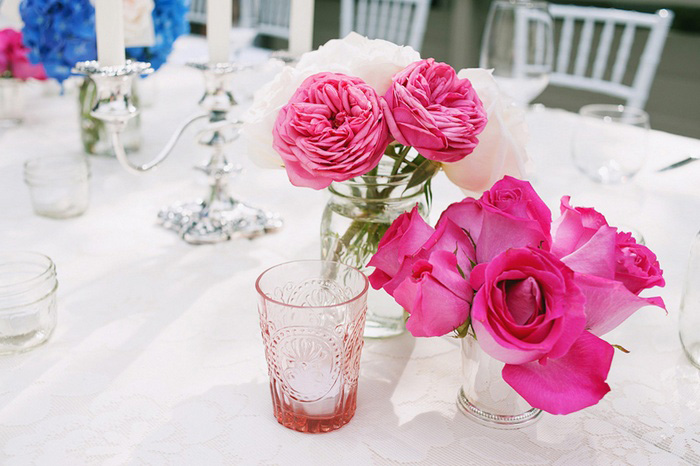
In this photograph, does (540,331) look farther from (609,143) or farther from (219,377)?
(609,143)

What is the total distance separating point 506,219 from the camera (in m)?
0.51

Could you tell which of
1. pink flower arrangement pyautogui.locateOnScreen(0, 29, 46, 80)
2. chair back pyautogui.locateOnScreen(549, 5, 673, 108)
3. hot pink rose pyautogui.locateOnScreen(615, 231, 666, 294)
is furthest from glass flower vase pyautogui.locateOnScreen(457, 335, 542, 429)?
chair back pyautogui.locateOnScreen(549, 5, 673, 108)

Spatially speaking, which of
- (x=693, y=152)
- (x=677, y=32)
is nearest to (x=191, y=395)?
(x=693, y=152)

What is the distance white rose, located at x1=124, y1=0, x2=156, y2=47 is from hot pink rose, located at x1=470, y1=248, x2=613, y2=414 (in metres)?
0.73

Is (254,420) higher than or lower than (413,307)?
lower

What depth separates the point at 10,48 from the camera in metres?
1.23

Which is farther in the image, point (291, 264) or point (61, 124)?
point (61, 124)

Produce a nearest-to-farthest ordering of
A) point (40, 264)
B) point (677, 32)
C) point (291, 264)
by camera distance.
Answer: point (291, 264) < point (40, 264) < point (677, 32)

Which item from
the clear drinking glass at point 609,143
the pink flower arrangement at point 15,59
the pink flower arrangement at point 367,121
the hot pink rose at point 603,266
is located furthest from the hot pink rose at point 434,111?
the pink flower arrangement at point 15,59

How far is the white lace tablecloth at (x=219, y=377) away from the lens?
538 millimetres

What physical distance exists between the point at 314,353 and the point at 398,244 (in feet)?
0.36

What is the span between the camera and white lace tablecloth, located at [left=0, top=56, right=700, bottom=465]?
54cm

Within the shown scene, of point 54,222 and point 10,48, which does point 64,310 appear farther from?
point 10,48

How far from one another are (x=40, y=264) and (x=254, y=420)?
1.01ft
